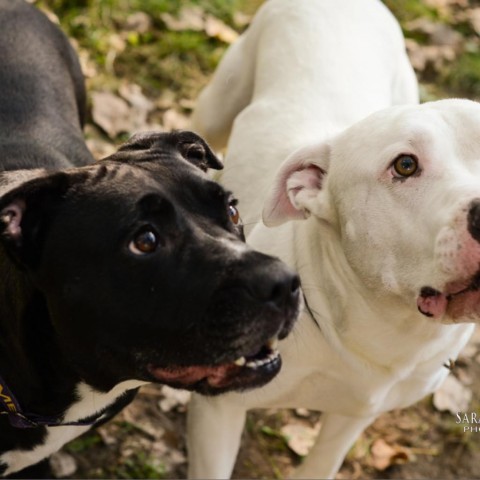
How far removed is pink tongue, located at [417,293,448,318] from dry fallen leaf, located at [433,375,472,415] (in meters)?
1.92

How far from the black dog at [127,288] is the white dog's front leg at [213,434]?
580 millimetres

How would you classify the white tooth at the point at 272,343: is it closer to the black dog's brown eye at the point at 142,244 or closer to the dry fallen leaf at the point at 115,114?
the black dog's brown eye at the point at 142,244

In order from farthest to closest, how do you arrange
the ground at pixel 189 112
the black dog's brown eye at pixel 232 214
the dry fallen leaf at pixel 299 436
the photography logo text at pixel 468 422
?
the photography logo text at pixel 468 422 < the dry fallen leaf at pixel 299 436 < the ground at pixel 189 112 < the black dog's brown eye at pixel 232 214

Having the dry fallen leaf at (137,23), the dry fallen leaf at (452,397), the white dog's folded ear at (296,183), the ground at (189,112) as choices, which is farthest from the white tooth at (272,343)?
the dry fallen leaf at (137,23)

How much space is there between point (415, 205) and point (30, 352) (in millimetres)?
1437

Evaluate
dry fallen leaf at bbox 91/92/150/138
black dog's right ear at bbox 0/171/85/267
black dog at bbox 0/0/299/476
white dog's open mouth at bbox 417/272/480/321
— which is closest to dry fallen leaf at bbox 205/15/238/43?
dry fallen leaf at bbox 91/92/150/138

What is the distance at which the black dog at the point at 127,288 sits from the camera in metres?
2.69

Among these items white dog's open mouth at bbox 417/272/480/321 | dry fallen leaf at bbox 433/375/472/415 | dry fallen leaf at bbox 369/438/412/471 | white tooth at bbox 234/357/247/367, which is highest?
white dog's open mouth at bbox 417/272/480/321

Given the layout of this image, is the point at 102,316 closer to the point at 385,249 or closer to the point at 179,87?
the point at 385,249

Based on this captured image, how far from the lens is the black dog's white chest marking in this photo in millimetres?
3213

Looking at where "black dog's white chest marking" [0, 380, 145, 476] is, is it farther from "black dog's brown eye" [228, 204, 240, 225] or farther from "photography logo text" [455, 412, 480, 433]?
"photography logo text" [455, 412, 480, 433]

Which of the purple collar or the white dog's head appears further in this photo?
the purple collar

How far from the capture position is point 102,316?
108 inches

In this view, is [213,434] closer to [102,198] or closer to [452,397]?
[102,198]
